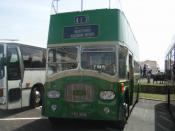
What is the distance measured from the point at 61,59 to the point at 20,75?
163 inches

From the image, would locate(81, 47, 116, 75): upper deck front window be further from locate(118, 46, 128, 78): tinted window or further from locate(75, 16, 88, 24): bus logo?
locate(75, 16, 88, 24): bus logo

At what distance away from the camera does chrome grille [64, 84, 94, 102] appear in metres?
10.0

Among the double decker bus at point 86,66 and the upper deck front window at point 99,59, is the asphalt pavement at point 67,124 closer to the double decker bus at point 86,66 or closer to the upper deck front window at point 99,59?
the double decker bus at point 86,66

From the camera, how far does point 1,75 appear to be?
42.8 ft

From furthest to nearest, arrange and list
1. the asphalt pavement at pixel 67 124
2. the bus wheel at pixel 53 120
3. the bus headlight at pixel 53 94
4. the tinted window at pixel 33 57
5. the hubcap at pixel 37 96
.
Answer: the hubcap at pixel 37 96 → the tinted window at pixel 33 57 → the bus wheel at pixel 53 120 → the asphalt pavement at pixel 67 124 → the bus headlight at pixel 53 94

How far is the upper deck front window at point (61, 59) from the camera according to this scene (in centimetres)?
1031

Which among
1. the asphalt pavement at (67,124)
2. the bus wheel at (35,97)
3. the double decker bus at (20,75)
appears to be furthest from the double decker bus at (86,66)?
the bus wheel at (35,97)

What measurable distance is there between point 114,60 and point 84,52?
94cm

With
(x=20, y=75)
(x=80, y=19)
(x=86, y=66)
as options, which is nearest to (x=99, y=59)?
(x=86, y=66)

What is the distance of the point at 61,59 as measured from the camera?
10484mm

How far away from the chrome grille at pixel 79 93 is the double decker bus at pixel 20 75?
150 inches

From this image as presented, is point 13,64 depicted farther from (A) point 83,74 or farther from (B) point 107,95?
(B) point 107,95

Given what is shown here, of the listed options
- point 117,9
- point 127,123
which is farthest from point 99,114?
point 117,9

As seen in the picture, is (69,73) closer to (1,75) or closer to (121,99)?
(121,99)
